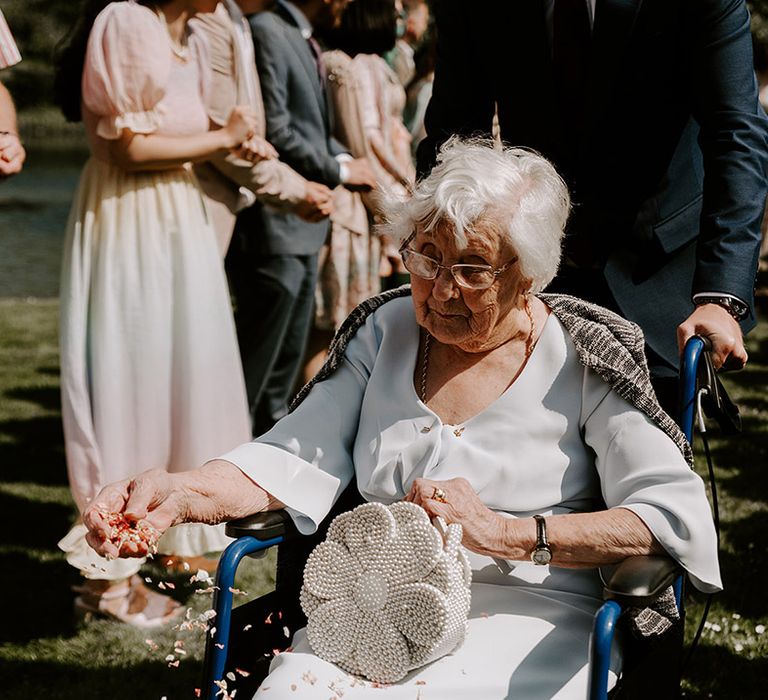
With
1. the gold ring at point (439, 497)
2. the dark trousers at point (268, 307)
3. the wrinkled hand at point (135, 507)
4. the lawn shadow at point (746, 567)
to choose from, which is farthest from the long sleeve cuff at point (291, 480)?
the dark trousers at point (268, 307)

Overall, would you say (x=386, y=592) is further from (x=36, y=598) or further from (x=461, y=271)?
(x=36, y=598)

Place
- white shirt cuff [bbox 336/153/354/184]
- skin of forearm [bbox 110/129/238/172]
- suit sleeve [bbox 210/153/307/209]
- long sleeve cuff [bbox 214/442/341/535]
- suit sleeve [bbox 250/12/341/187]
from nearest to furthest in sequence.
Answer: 1. long sleeve cuff [bbox 214/442/341/535]
2. skin of forearm [bbox 110/129/238/172]
3. suit sleeve [bbox 210/153/307/209]
4. suit sleeve [bbox 250/12/341/187]
5. white shirt cuff [bbox 336/153/354/184]

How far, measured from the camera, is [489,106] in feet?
11.0

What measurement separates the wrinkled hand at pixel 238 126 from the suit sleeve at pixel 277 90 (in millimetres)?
1059

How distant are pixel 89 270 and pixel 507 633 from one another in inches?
88.3

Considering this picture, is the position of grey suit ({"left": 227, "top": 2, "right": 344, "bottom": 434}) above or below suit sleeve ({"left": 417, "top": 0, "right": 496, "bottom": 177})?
below

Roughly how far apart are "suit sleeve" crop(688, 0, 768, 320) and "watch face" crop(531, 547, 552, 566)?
0.83m

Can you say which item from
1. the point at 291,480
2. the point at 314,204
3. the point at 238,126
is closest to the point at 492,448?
the point at 291,480

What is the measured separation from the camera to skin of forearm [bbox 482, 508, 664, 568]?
231cm

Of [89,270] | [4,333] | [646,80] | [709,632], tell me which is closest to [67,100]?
[89,270]

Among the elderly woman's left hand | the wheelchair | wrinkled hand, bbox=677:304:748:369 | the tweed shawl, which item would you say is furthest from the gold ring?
wrinkled hand, bbox=677:304:748:369

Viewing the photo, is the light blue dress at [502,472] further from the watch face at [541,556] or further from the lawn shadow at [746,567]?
the lawn shadow at [746,567]

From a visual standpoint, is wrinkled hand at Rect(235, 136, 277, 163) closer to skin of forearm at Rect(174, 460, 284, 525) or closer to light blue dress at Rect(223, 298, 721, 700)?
light blue dress at Rect(223, 298, 721, 700)

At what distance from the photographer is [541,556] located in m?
2.32
